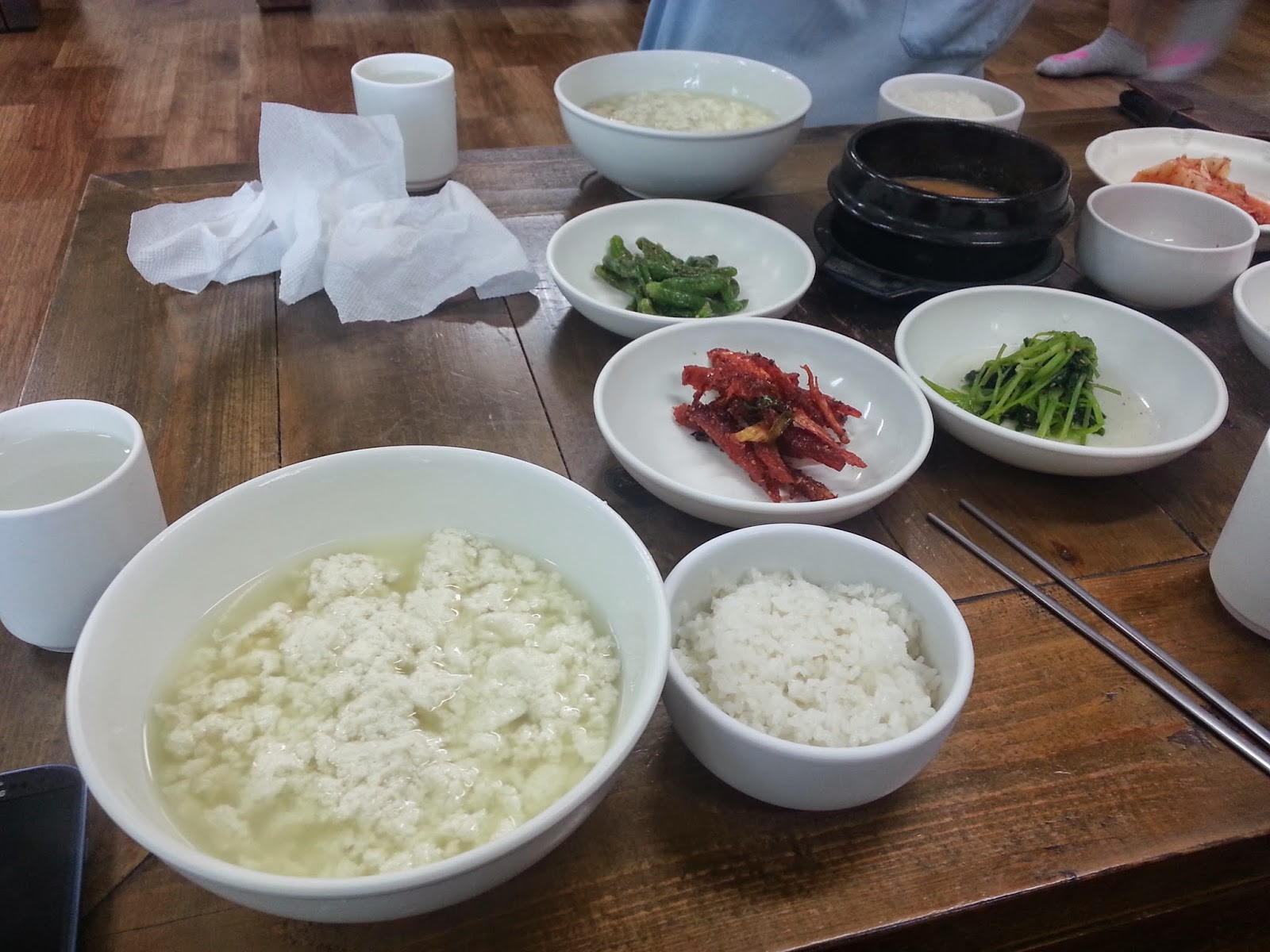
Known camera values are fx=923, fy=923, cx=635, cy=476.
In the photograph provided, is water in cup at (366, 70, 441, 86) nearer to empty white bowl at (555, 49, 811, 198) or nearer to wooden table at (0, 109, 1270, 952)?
empty white bowl at (555, 49, 811, 198)

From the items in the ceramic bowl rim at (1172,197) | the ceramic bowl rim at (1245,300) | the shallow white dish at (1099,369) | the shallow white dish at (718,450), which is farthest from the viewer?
the ceramic bowl rim at (1172,197)

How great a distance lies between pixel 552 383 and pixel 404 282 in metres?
0.37

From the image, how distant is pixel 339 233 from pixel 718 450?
80cm

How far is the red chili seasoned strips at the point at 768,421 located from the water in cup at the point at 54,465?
2.41 ft

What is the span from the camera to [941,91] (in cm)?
224

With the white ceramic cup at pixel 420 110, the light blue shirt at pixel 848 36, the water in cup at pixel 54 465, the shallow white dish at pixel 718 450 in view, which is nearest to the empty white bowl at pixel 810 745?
the shallow white dish at pixel 718 450

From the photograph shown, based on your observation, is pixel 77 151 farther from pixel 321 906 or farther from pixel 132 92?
pixel 321 906

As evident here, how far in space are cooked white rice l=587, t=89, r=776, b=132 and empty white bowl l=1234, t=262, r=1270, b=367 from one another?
1.02 metres

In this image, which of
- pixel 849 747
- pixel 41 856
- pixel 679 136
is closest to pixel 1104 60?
pixel 679 136

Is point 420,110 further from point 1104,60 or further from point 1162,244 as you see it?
point 1104,60

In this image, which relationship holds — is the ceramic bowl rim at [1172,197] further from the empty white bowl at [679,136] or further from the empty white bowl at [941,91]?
the empty white bowl at [679,136]

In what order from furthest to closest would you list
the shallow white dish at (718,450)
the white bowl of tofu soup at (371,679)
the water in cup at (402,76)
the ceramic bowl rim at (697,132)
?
the water in cup at (402,76) → the ceramic bowl rim at (697,132) → the shallow white dish at (718,450) → the white bowl of tofu soup at (371,679)

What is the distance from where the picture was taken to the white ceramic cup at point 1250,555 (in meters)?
1.02

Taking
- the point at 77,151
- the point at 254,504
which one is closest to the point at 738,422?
the point at 254,504
